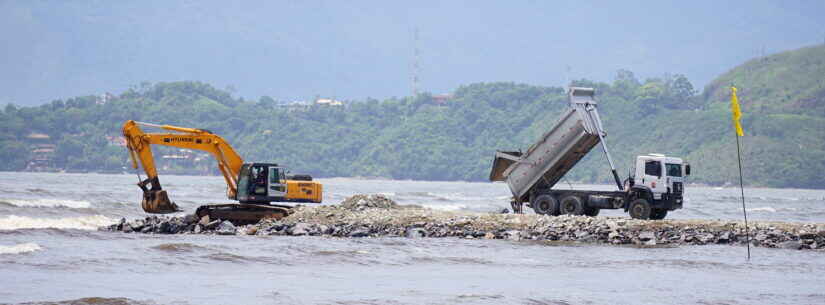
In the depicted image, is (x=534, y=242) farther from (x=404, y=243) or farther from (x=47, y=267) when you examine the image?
(x=47, y=267)

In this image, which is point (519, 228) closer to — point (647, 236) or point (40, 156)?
point (647, 236)

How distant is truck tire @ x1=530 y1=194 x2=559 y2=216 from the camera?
35438 millimetres

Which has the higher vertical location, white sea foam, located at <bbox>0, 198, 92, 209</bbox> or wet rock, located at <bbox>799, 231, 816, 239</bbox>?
white sea foam, located at <bbox>0, 198, 92, 209</bbox>

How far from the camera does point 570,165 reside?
117 feet

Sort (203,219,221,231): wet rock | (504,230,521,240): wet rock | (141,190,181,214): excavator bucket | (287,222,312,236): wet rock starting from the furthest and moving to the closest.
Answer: (141,190,181,214): excavator bucket, (203,219,221,231): wet rock, (287,222,312,236): wet rock, (504,230,521,240): wet rock

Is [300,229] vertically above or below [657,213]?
below

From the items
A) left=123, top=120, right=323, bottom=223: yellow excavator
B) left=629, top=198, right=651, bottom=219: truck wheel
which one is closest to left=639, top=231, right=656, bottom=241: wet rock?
left=629, top=198, right=651, bottom=219: truck wheel

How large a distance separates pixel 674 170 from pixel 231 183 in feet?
47.3

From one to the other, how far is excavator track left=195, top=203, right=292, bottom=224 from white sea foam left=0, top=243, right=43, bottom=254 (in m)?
8.01

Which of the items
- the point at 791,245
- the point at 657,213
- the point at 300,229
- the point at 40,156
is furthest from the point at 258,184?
the point at 40,156

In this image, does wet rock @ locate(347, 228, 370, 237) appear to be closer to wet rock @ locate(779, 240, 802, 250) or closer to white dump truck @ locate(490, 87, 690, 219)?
white dump truck @ locate(490, 87, 690, 219)

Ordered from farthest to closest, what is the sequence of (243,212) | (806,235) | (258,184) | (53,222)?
(53,222) → (258,184) → (243,212) → (806,235)

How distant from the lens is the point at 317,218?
33406 mm

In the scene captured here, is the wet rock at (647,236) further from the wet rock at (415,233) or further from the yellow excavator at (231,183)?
the yellow excavator at (231,183)
